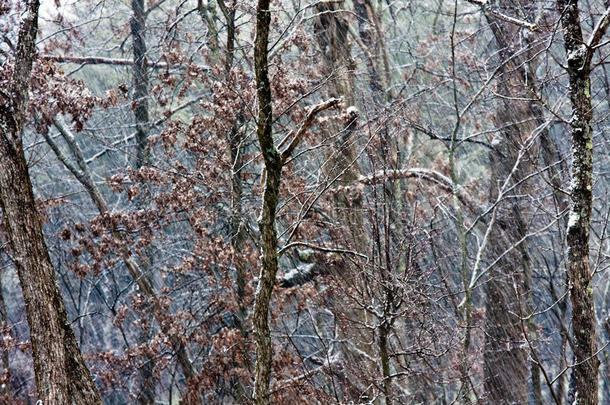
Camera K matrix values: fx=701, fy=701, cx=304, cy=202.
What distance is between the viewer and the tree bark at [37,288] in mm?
7543

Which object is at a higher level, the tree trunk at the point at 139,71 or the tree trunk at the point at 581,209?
the tree trunk at the point at 139,71

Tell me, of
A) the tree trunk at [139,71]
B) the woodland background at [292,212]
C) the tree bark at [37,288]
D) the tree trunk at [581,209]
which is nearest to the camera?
the tree trunk at [581,209]

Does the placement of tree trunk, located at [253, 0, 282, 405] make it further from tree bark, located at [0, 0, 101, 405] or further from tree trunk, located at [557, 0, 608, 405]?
tree trunk, located at [557, 0, 608, 405]

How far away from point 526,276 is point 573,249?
7.47 m

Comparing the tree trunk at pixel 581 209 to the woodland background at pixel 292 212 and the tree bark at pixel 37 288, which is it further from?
the tree bark at pixel 37 288

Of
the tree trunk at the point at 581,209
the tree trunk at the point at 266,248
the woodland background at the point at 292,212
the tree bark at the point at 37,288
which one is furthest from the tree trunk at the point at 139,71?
the tree trunk at the point at 581,209

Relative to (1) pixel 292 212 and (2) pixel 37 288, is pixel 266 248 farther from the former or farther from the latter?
(1) pixel 292 212

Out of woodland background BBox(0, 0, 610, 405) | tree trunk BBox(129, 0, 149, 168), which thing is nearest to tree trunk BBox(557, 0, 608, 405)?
woodland background BBox(0, 0, 610, 405)

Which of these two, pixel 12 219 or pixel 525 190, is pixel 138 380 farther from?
pixel 525 190

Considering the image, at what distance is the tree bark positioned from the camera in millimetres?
7543

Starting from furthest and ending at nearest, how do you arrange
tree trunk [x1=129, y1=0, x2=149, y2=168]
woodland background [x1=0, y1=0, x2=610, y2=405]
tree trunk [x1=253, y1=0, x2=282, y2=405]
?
tree trunk [x1=129, y1=0, x2=149, y2=168] → woodland background [x1=0, y1=0, x2=610, y2=405] → tree trunk [x1=253, y1=0, x2=282, y2=405]

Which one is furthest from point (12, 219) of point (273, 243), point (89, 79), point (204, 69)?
point (89, 79)

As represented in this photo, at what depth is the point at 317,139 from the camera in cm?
1110

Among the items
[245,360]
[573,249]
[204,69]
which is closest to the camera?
[573,249]
